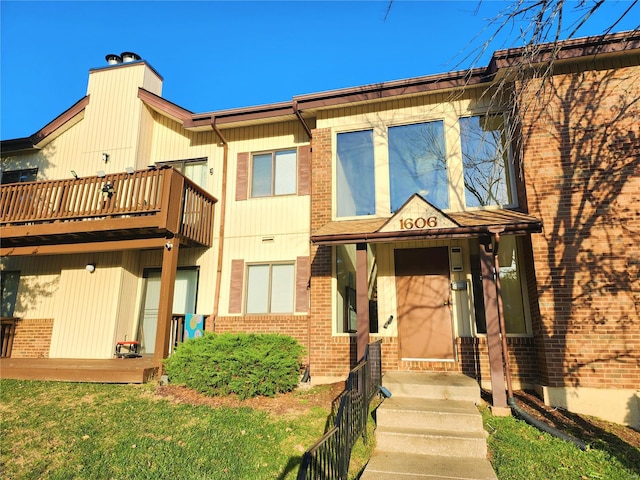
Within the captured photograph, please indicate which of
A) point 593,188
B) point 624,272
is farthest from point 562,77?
point 624,272

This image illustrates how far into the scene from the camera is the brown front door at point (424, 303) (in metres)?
8.14

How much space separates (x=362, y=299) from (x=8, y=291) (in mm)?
10673

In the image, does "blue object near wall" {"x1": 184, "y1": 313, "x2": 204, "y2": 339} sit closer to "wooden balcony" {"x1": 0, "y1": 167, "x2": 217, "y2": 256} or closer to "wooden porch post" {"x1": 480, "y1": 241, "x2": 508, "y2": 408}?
"wooden balcony" {"x1": 0, "y1": 167, "x2": 217, "y2": 256}

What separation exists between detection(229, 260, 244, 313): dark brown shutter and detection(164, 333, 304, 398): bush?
1.87 metres

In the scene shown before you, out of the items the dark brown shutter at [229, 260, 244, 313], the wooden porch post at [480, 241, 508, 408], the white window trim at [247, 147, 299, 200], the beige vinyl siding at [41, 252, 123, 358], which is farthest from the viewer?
the white window trim at [247, 147, 299, 200]

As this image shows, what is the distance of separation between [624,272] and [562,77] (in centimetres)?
390

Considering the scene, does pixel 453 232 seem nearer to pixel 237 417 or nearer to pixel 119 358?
pixel 237 417

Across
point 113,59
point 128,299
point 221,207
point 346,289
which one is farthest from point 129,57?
point 346,289

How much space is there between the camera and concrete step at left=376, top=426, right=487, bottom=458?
498cm

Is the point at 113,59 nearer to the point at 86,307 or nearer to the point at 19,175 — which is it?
the point at 19,175

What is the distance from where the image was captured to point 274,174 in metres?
10.6

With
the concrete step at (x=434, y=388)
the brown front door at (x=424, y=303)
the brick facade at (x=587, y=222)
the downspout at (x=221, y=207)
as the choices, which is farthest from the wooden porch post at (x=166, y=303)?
the brick facade at (x=587, y=222)

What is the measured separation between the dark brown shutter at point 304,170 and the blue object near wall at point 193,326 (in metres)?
4.08

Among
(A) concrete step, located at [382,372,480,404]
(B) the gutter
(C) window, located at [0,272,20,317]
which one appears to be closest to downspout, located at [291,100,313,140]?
(B) the gutter
